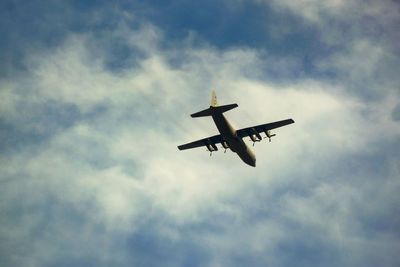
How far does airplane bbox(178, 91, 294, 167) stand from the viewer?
58.2 m

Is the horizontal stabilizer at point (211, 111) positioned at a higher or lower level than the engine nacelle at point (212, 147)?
lower

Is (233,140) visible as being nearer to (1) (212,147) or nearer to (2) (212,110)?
(1) (212,147)

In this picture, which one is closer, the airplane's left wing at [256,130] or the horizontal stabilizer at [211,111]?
the horizontal stabilizer at [211,111]

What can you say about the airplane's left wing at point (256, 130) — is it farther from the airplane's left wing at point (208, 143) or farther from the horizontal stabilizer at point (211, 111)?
the horizontal stabilizer at point (211, 111)

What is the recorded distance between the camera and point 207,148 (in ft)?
232

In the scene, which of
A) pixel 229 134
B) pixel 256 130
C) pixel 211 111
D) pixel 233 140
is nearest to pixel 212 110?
pixel 211 111

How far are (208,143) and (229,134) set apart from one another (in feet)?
26.3

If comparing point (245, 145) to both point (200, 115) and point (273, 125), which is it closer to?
point (273, 125)

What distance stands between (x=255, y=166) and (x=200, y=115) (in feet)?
60.8

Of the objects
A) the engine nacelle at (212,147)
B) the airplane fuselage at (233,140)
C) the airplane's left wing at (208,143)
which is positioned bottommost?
the airplane fuselage at (233,140)

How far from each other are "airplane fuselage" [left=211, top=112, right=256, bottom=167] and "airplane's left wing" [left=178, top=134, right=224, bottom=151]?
335 centimetres

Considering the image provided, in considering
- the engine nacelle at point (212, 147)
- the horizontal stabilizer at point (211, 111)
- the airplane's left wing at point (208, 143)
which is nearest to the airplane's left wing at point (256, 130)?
the airplane's left wing at point (208, 143)

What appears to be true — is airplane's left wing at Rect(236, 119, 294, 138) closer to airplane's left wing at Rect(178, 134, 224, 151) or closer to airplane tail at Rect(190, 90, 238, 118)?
airplane's left wing at Rect(178, 134, 224, 151)

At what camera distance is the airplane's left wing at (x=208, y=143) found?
228ft
